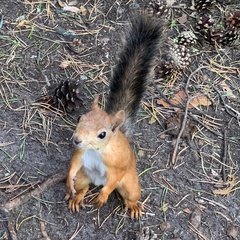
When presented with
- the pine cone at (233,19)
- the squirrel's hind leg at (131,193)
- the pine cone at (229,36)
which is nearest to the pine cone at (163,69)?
the pine cone at (229,36)

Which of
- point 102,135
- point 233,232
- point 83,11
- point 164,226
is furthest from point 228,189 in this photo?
point 83,11

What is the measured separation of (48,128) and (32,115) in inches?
4.1

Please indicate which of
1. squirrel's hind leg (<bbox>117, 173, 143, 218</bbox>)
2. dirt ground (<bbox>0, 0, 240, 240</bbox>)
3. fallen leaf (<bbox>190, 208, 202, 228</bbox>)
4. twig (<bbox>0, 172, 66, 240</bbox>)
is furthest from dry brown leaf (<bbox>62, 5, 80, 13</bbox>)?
fallen leaf (<bbox>190, 208, 202, 228</bbox>)

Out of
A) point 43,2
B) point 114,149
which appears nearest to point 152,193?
point 114,149

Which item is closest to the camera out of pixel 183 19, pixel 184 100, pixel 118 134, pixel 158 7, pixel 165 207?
pixel 118 134

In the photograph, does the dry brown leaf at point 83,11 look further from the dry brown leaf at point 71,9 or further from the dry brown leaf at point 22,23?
the dry brown leaf at point 22,23

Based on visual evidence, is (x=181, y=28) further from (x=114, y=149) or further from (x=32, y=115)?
(x=114, y=149)

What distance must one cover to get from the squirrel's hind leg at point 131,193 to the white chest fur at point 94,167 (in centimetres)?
8

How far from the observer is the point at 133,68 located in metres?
2.27

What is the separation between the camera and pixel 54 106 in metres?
2.50

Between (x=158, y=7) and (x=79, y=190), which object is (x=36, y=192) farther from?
(x=158, y=7)

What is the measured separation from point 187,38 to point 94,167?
3.66 feet

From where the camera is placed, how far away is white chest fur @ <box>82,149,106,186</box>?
79.1 inches

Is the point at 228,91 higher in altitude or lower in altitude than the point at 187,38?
lower
